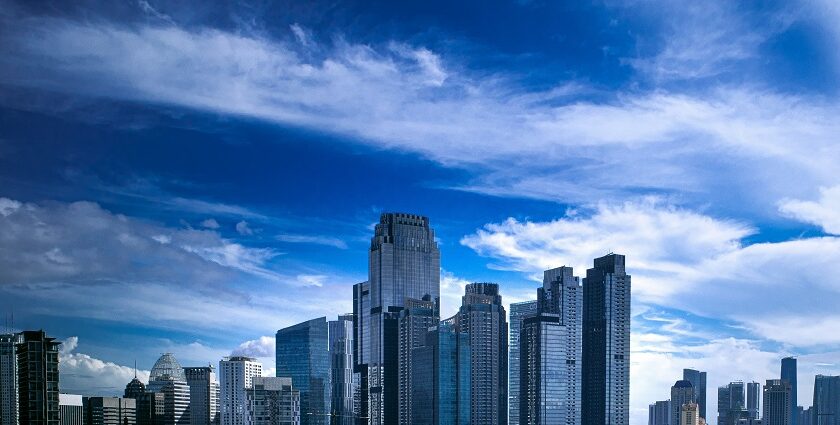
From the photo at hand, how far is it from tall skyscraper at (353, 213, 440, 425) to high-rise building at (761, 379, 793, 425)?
1461cm

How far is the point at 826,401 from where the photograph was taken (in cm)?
3884

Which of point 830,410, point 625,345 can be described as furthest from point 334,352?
point 830,410

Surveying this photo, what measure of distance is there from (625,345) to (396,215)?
10.3 meters

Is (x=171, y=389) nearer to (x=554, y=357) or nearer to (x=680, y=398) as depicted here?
(x=554, y=357)

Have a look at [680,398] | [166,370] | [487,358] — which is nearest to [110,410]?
[166,370]

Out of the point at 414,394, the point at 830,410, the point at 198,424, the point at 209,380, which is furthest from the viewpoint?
the point at 830,410

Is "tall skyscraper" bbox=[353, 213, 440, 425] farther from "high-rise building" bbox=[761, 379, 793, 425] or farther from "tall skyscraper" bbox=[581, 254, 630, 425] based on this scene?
"high-rise building" bbox=[761, 379, 793, 425]

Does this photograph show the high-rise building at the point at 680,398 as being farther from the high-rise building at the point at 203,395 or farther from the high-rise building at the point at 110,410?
the high-rise building at the point at 110,410

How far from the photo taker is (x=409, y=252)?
40375 millimetres

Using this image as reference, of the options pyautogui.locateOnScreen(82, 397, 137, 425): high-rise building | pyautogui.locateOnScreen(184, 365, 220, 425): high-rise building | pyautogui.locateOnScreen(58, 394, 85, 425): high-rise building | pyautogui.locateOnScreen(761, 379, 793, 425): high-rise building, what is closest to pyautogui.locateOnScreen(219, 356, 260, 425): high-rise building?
pyautogui.locateOnScreen(184, 365, 220, 425): high-rise building

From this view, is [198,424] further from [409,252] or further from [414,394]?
[409,252]

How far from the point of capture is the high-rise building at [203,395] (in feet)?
104

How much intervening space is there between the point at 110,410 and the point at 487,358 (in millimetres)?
15571

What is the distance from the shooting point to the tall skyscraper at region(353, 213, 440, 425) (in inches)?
1556
